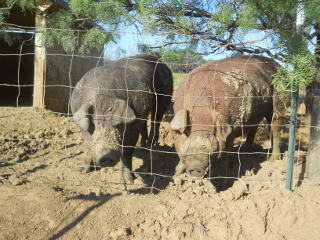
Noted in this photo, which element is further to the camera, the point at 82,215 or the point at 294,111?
the point at 294,111

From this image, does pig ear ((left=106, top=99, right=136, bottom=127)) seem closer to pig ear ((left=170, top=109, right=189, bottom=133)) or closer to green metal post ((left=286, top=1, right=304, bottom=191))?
pig ear ((left=170, top=109, right=189, bottom=133))

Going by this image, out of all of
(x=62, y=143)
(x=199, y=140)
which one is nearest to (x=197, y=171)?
(x=199, y=140)

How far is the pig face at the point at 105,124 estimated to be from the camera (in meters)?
3.82

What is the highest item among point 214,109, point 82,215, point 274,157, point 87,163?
point 214,109

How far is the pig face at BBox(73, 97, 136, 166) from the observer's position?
12.5ft

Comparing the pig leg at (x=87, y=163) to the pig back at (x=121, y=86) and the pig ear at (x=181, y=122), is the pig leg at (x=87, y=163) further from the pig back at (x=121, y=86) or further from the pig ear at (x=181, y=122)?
the pig ear at (x=181, y=122)

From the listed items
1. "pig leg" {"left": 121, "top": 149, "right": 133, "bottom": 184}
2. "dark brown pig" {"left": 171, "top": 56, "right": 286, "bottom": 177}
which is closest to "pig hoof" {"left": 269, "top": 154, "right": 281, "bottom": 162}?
"dark brown pig" {"left": 171, "top": 56, "right": 286, "bottom": 177}

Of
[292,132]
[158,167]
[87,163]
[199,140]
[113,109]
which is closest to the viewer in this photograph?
[292,132]

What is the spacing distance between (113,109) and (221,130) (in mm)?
1359

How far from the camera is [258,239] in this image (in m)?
2.89

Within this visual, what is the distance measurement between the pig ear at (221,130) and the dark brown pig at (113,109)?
0.85m

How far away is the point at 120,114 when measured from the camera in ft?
13.3

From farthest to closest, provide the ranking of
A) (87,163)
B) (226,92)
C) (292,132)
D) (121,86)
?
(87,163)
(121,86)
(226,92)
(292,132)

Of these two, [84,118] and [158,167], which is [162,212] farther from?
[158,167]
